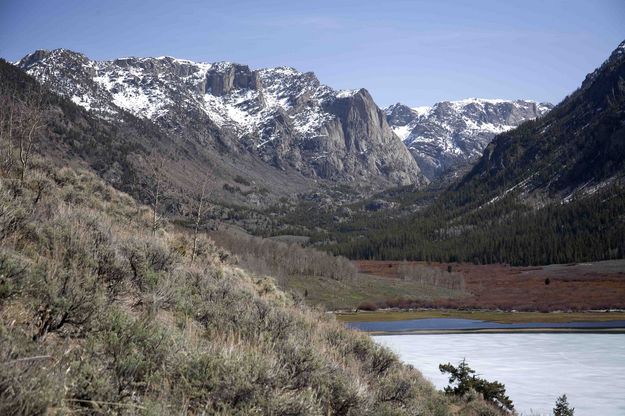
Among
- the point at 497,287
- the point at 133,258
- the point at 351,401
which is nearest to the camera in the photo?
the point at 351,401

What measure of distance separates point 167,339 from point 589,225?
18848 centimetres

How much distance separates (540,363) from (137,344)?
3126 centimetres

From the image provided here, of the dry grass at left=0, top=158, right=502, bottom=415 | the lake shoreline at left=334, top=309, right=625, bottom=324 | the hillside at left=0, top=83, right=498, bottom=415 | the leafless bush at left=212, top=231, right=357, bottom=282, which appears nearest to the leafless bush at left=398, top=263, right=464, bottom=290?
the leafless bush at left=212, top=231, right=357, bottom=282

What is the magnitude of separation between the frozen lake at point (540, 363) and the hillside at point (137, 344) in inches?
510

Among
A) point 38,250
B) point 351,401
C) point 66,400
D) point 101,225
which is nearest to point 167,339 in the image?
point 66,400

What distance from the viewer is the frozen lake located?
66.2ft

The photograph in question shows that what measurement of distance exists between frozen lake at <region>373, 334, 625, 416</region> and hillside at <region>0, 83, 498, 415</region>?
42.5 ft

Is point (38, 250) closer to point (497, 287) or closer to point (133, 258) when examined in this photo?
point (133, 258)

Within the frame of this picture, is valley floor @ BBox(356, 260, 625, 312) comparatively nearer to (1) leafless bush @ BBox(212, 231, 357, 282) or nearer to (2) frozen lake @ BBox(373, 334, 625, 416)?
(1) leafless bush @ BBox(212, 231, 357, 282)

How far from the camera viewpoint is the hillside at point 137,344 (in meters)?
4.05

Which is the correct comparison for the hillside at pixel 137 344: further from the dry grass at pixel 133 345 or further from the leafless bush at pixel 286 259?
the leafless bush at pixel 286 259

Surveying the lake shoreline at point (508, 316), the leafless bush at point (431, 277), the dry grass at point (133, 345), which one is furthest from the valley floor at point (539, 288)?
the dry grass at point (133, 345)

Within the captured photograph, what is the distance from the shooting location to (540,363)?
3005 centimetres

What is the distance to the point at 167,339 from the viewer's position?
5.43 m
